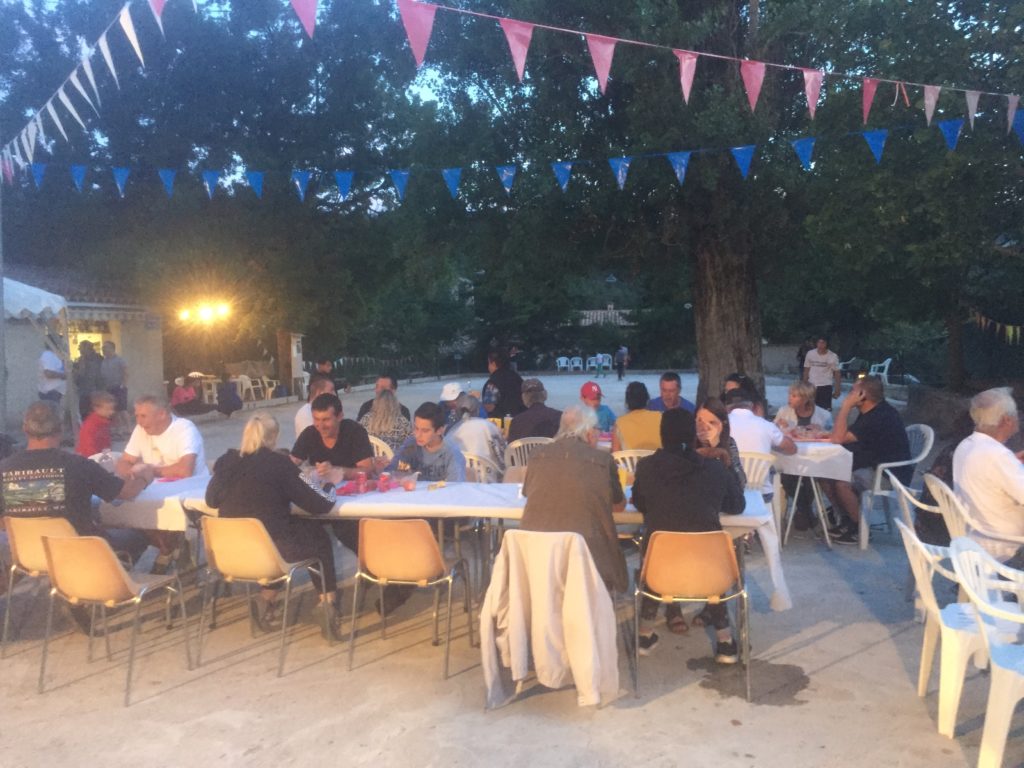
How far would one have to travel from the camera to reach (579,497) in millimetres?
3908

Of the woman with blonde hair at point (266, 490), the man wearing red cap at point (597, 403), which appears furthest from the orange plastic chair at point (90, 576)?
the man wearing red cap at point (597, 403)

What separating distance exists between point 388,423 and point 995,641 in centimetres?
421

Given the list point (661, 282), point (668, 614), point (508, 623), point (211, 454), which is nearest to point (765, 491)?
point (668, 614)

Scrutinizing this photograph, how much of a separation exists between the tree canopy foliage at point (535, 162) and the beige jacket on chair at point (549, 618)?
6207 millimetres

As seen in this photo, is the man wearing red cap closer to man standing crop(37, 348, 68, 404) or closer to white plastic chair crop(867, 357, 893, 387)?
man standing crop(37, 348, 68, 404)

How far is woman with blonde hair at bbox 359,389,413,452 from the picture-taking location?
20.9 ft

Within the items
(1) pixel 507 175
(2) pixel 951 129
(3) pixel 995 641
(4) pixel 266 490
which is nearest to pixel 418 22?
(4) pixel 266 490

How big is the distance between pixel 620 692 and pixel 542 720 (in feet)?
1.45

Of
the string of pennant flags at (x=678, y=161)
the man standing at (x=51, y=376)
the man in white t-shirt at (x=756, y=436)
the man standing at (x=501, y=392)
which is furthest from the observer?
the man standing at (x=51, y=376)

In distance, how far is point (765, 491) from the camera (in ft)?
19.1

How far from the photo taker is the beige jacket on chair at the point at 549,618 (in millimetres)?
3641

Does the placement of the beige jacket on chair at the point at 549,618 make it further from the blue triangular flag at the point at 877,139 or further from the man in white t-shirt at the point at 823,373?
the man in white t-shirt at the point at 823,373

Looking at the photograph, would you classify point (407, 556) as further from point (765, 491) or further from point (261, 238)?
point (261, 238)

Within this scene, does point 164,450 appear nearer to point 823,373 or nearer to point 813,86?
point 813,86
